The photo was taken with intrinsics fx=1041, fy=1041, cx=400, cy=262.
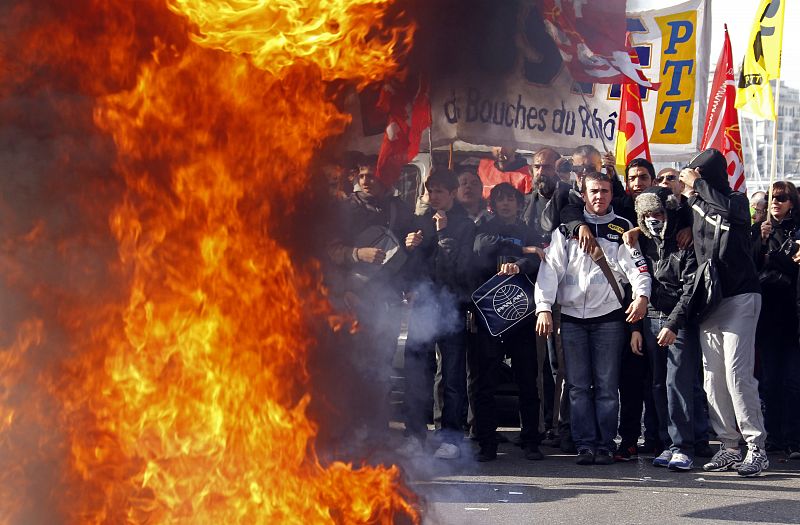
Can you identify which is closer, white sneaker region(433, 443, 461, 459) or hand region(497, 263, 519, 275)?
white sneaker region(433, 443, 461, 459)

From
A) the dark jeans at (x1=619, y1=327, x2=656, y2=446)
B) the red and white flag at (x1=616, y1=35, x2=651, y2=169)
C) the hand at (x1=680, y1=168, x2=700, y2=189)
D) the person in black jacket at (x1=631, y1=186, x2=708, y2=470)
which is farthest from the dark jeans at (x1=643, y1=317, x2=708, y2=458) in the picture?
the red and white flag at (x1=616, y1=35, x2=651, y2=169)

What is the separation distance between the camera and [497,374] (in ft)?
25.5

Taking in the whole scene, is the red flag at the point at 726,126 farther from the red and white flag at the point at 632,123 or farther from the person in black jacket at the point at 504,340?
the person in black jacket at the point at 504,340

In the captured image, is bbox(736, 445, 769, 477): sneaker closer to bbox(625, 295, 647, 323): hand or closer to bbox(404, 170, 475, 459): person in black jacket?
bbox(625, 295, 647, 323): hand

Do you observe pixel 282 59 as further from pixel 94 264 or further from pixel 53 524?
pixel 53 524

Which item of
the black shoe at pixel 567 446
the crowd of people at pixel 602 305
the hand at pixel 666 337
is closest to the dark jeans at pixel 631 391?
the crowd of people at pixel 602 305

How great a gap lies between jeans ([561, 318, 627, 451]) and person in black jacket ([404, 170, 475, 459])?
80 centimetres

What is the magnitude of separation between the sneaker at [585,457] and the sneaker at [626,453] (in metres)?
0.26

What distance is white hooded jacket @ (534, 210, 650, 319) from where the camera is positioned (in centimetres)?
746

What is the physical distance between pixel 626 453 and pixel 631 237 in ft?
5.20

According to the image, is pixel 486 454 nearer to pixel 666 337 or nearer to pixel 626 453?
pixel 626 453

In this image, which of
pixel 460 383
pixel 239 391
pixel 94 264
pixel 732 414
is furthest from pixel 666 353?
pixel 94 264

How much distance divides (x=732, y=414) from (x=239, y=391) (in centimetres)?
411

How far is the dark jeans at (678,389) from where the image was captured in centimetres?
736
